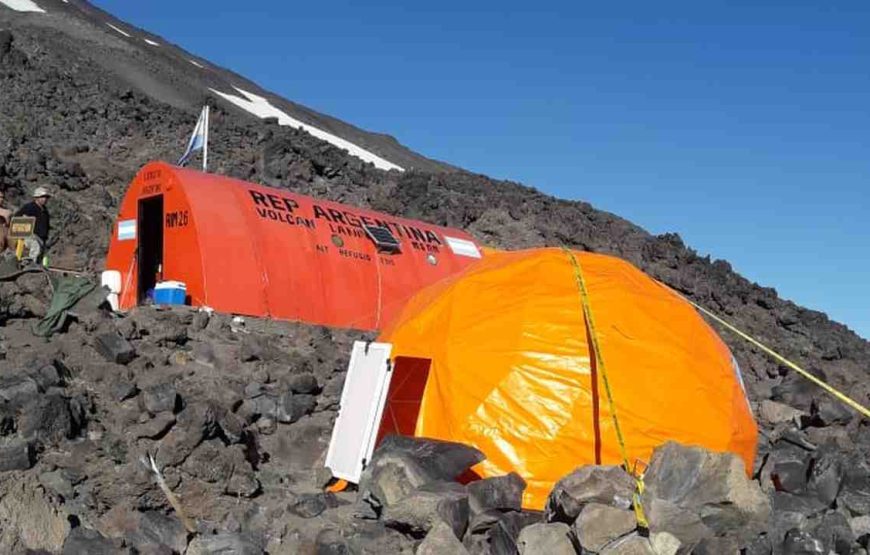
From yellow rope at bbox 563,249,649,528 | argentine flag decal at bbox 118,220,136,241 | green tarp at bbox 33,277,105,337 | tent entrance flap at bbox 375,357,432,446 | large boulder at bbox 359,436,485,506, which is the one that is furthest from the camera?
argentine flag decal at bbox 118,220,136,241

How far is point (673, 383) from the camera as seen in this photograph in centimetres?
710

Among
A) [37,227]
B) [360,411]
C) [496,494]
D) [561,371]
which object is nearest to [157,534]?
[360,411]

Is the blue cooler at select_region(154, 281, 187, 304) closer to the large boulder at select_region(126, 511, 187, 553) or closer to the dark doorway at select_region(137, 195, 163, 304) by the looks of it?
the dark doorway at select_region(137, 195, 163, 304)

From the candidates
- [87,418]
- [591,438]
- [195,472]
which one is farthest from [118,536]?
[591,438]

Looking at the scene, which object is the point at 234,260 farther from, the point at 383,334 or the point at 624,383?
the point at 624,383

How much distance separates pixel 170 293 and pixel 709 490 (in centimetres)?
719

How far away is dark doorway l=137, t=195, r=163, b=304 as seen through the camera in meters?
13.2

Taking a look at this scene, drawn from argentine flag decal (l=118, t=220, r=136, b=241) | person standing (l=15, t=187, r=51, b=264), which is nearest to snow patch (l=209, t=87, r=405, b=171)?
argentine flag decal (l=118, t=220, r=136, b=241)

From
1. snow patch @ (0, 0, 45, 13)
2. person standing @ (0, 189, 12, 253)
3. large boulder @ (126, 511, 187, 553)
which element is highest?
snow patch @ (0, 0, 45, 13)

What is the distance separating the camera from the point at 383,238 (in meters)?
14.2

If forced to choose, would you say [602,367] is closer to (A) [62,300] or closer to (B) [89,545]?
(B) [89,545]

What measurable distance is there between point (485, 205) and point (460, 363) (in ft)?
59.2

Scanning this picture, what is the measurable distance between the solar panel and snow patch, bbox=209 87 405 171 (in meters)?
26.8

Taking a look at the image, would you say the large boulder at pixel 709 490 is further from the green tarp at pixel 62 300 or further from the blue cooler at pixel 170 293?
the blue cooler at pixel 170 293
